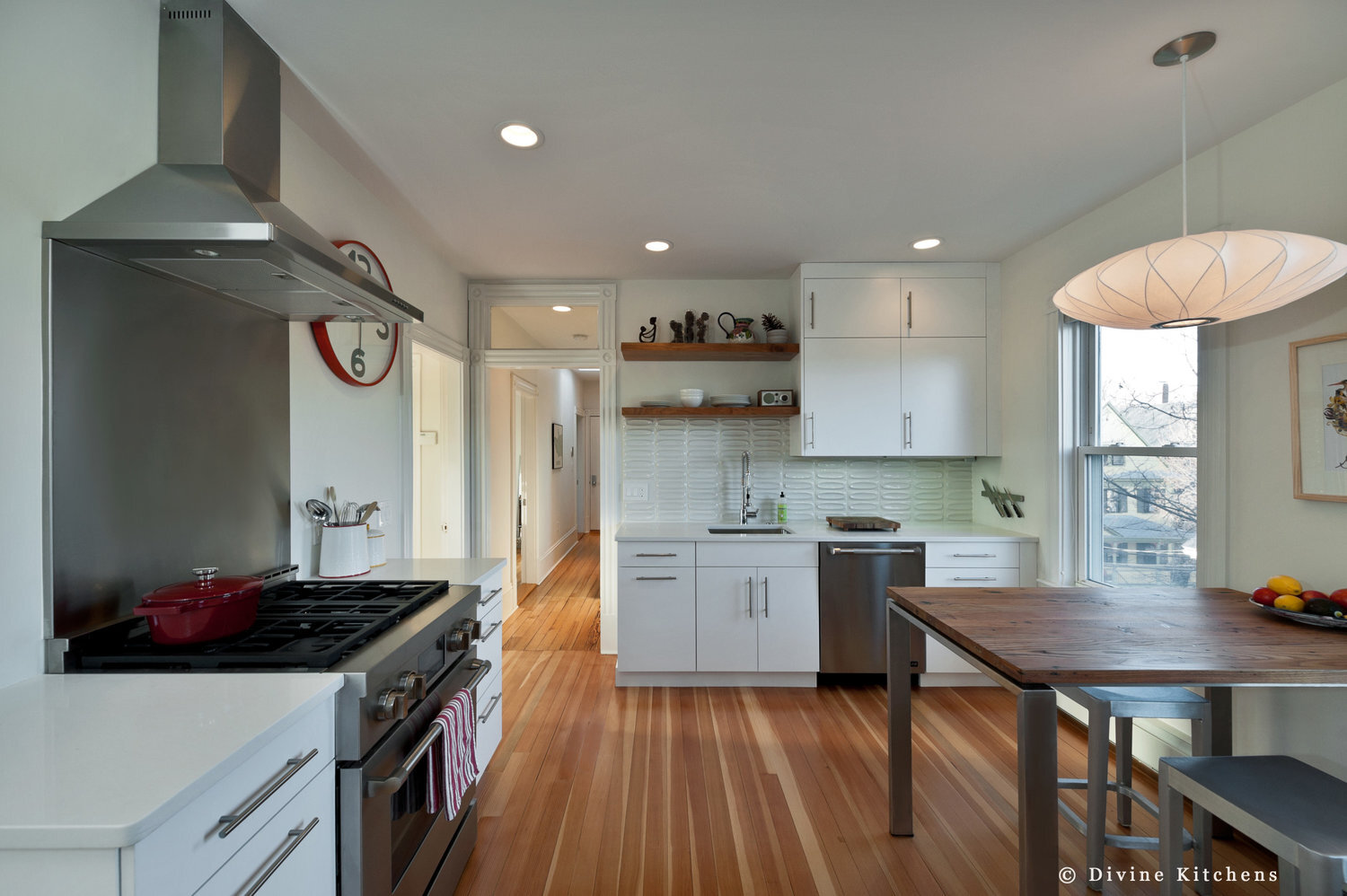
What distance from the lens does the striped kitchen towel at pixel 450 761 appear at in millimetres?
1508

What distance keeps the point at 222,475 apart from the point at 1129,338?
3.54 meters

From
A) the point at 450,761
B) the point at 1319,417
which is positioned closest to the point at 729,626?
the point at 450,761

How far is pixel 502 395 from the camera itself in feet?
16.6

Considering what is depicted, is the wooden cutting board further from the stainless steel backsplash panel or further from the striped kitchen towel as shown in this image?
the stainless steel backsplash panel

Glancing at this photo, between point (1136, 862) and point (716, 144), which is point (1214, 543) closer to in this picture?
point (1136, 862)

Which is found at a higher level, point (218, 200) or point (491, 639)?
point (218, 200)

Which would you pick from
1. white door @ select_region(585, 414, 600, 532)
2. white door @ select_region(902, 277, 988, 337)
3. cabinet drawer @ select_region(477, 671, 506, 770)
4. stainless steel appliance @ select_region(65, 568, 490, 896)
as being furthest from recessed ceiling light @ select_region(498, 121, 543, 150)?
white door @ select_region(585, 414, 600, 532)

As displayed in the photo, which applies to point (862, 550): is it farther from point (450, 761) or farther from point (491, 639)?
point (450, 761)

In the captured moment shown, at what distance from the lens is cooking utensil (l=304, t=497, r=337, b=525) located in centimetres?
210

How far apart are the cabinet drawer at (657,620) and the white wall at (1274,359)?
2.30 meters

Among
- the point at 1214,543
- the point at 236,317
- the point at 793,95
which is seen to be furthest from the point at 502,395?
the point at 1214,543

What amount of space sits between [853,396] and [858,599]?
1.19m

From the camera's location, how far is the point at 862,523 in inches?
142

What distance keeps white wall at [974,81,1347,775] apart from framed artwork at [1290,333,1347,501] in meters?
0.04
